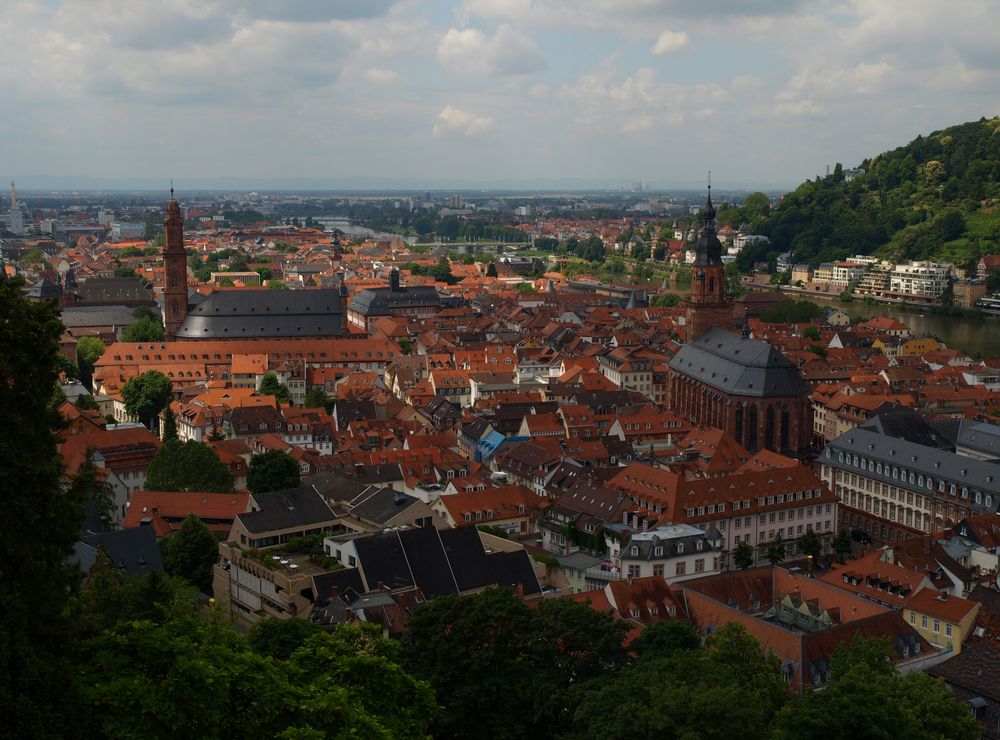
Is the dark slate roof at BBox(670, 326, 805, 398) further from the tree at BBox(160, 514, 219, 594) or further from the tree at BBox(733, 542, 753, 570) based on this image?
the tree at BBox(160, 514, 219, 594)

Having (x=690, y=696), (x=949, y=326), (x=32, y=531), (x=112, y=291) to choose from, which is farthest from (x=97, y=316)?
(x=32, y=531)

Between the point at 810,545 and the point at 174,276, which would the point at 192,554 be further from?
the point at 174,276

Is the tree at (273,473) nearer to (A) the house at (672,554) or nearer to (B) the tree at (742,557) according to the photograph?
(A) the house at (672,554)

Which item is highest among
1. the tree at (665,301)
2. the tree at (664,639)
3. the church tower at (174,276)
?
the church tower at (174,276)

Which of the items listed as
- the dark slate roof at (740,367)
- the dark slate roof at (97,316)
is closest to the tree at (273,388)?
the dark slate roof at (740,367)

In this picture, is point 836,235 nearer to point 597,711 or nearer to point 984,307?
point 984,307

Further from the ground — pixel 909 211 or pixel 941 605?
pixel 909 211
